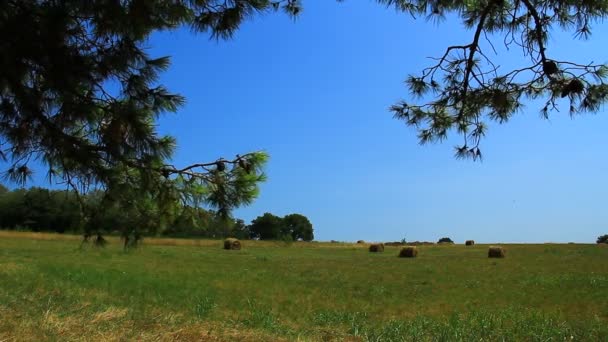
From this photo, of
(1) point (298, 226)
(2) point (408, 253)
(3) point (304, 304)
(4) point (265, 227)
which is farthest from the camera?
(1) point (298, 226)

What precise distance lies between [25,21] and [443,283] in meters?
15.2

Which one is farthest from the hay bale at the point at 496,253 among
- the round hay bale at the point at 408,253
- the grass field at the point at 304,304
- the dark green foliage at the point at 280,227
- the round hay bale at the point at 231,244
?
the dark green foliage at the point at 280,227

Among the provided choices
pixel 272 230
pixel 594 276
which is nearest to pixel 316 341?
pixel 594 276

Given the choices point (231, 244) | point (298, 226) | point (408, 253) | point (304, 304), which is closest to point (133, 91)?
point (304, 304)

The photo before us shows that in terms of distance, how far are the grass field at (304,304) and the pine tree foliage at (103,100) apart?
979mm

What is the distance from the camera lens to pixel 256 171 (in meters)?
4.97

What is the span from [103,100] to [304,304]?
838 cm

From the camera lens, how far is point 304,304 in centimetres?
1222

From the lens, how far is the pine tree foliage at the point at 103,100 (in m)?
4.35

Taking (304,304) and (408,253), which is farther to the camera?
(408,253)

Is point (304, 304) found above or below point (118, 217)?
below

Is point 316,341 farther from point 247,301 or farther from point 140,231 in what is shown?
point 247,301

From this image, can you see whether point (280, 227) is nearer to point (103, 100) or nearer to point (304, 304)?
point (304, 304)

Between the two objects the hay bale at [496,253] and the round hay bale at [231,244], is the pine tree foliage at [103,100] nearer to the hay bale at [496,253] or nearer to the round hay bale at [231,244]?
the hay bale at [496,253]
